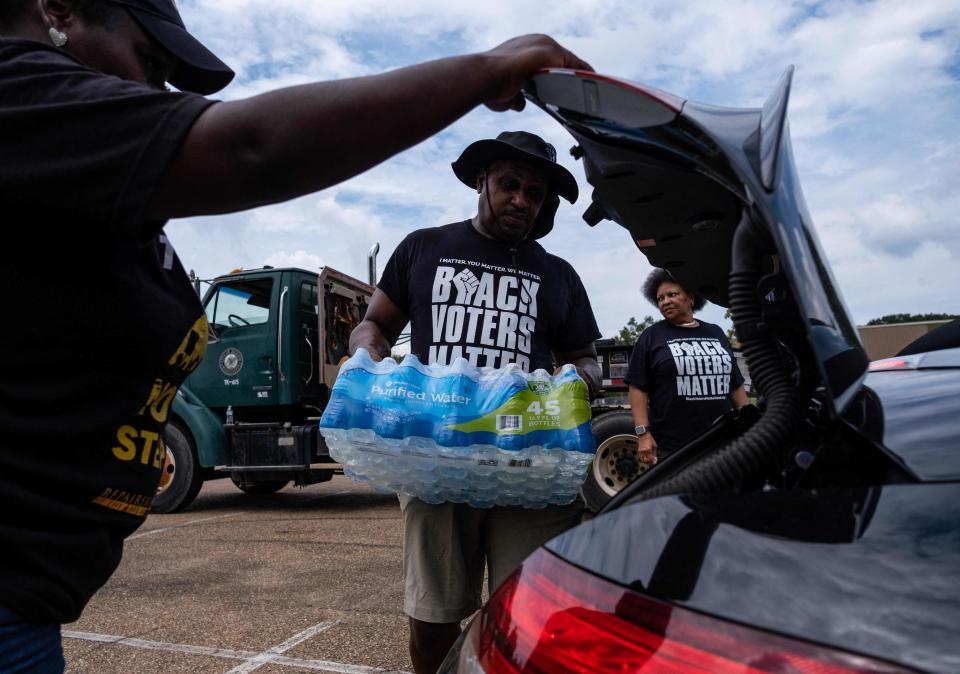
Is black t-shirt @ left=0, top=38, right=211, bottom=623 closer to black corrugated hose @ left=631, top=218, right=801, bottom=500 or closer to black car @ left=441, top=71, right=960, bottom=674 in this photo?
black car @ left=441, top=71, right=960, bottom=674

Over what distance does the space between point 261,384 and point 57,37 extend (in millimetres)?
7130

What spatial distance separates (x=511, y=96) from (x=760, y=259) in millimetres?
414

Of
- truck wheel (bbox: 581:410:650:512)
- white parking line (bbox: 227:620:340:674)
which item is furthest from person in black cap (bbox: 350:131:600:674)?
truck wheel (bbox: 581:410:650:512)

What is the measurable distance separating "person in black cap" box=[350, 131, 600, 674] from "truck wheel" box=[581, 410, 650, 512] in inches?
170

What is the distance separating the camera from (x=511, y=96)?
1.09m

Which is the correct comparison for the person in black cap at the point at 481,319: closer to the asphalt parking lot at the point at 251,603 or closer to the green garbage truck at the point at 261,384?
the asphalt parking lot at the point at 251,603

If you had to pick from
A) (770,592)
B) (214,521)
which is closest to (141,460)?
(770,592)

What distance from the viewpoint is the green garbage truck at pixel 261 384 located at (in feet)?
25.9

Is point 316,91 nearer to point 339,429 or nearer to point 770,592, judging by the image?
point 770,592

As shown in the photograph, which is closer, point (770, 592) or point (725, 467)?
point (770, 592)

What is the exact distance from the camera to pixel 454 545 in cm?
245

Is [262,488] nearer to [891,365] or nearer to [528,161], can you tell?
[528,161]

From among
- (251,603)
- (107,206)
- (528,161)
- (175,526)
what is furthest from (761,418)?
(175,526)

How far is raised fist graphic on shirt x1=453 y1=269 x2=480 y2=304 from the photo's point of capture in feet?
8.27
